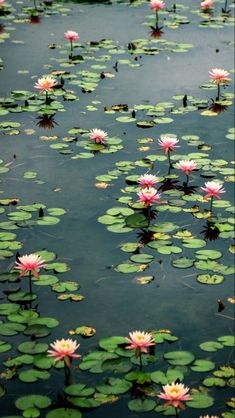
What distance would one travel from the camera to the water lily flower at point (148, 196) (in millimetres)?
3572

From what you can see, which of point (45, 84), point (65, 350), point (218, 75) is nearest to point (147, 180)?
point (65, 350)

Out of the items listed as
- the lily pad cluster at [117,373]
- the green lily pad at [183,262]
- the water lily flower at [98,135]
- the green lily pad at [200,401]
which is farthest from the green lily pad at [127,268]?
the water lily flower at [98,135]

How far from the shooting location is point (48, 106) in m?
4.92

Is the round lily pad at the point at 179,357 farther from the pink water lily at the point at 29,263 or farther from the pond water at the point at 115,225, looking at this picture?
the pink water lily at the point at 29,263

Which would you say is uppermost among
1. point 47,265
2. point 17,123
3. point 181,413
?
point 17,123

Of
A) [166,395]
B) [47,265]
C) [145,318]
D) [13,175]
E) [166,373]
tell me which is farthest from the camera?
[13,175]

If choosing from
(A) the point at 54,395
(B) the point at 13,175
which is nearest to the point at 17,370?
(A) the point at 54,395

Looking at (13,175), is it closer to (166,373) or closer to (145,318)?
(145,318)

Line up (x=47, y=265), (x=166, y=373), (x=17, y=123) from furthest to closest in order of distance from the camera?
(x=17, y=123), (x=47, y=265), (x=166, y=373)

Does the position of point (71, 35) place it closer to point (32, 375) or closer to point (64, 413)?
point (32, 375)

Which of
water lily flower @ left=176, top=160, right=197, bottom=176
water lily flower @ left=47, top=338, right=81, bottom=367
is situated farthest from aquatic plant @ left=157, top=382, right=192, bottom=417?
water lily flower @ left=176, top=160, right=197, bottom=176

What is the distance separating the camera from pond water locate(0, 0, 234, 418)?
104 inches

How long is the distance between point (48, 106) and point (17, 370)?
101 inches

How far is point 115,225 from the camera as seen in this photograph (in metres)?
3.55
